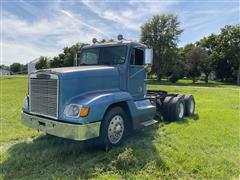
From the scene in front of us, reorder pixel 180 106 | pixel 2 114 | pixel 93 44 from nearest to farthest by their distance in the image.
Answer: pixel 93 44
pixel 180 106
pixel 2 114

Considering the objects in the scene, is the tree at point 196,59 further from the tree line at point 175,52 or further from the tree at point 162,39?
the tree at point 162,39

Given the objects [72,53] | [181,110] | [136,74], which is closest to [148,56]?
[136,74]

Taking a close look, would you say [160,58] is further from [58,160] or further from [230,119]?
[58,160]

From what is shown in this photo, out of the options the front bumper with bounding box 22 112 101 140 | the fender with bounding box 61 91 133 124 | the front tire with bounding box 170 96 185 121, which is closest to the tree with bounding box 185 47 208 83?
the front tire with bounding box 170 96 185 121

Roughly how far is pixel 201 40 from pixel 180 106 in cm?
5272

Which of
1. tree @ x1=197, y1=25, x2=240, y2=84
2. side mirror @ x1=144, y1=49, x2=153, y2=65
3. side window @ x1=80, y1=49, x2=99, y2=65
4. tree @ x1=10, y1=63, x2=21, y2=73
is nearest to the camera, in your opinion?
side mirror @ x1=144, y1=49, x2=153, y2=65

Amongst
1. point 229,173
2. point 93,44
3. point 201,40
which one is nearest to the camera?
point 229,173

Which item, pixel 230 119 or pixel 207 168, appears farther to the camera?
pixel 230 119

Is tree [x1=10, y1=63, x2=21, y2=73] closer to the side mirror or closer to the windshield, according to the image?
the windshield

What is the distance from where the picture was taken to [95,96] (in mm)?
4723

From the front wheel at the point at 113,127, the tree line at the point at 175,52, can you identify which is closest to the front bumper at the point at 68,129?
the front wheel at the point at 113,127

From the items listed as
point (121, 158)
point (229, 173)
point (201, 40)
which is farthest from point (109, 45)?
point (201, 40)

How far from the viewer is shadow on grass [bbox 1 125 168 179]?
13.2 ft

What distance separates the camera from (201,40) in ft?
185
